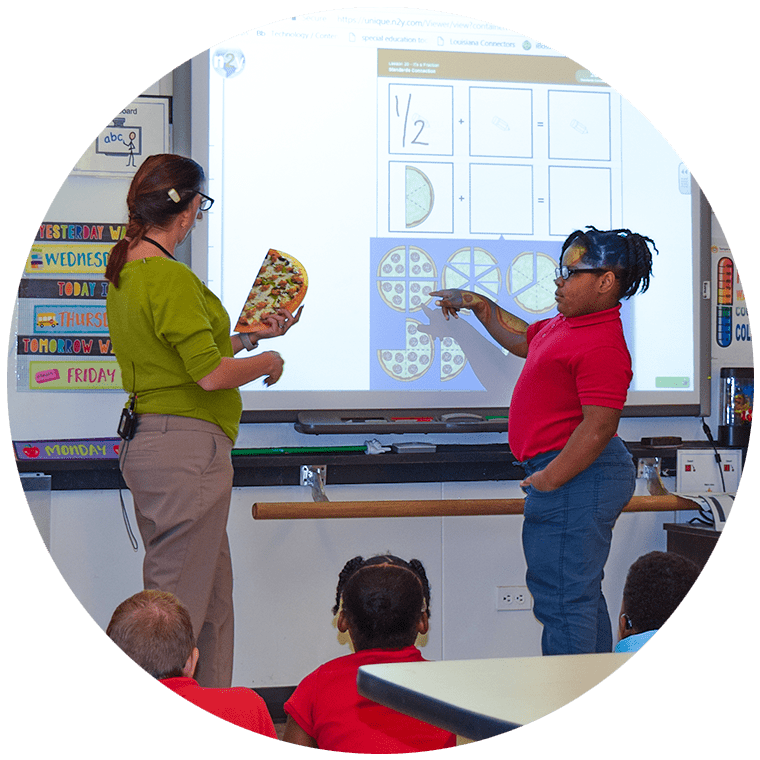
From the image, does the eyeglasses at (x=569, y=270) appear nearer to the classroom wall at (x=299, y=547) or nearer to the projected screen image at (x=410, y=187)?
the projected screen image at (x=410, y=187)

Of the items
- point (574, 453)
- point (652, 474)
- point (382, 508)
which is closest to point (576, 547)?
point (574, 453)

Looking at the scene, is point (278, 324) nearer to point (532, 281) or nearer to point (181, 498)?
point (181, 498)

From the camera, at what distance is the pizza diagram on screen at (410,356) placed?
2840 millimetres

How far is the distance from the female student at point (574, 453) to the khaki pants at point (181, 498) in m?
0.77

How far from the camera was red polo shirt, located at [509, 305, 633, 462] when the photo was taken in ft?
6.51

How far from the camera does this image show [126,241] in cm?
199

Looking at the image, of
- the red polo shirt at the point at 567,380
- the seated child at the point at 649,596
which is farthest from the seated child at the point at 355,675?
the seated child at the point at 649,596

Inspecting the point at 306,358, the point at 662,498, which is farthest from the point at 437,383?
the point at 662,498

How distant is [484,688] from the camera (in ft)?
3.78

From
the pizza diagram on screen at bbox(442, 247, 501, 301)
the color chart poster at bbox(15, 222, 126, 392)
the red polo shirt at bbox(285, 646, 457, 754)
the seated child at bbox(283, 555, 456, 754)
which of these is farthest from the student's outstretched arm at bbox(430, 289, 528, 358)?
the red polo shirt at bbox(285, 646, 457, 754)

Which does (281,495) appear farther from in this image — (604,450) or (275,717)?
(604,450)

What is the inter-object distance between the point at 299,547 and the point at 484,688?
172 cm

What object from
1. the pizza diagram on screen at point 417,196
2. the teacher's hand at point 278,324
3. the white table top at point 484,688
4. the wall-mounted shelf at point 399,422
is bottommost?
the white table top at point 484,688

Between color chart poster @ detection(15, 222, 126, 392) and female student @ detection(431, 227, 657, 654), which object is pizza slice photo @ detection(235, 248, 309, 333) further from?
female student @ detection(431, 227, 657, 654)
